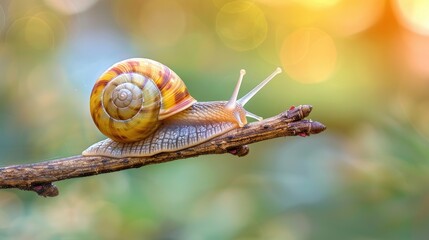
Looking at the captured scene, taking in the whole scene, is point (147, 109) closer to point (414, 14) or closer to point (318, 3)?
point (414, 14)

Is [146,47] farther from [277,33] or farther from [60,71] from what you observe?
[277,33]

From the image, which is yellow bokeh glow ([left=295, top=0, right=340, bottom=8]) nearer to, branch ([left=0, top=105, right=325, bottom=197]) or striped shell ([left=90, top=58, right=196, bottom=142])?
striped shell ([left=90, top=58, right=196, bottom=142])

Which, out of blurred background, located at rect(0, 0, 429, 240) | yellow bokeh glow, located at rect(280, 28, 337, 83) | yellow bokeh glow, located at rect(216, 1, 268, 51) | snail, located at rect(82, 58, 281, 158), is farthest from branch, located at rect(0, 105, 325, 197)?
yellow bokeh glow, located at rect(216, 1, 268, 51)

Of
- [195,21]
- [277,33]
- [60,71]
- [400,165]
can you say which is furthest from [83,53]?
[400,165]

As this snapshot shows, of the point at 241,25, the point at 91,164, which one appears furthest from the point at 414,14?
the point at 91,164

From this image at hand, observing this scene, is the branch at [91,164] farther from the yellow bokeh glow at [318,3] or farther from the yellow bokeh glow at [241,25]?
the yellow bokeh glow at [318,3]

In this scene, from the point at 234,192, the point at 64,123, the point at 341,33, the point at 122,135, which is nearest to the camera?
the point at 122,135

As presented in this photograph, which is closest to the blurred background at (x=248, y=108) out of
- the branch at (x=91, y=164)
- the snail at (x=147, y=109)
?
the snail at (x=147, y=109)
